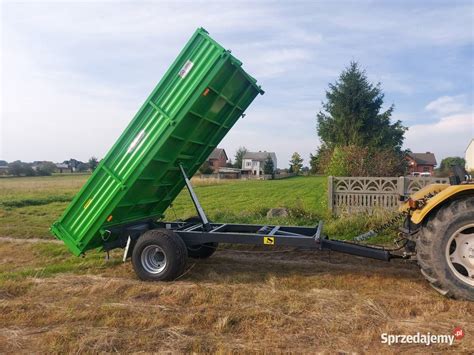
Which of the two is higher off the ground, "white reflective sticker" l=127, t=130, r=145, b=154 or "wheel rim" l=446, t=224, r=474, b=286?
"white reflective sticker" l=127, t=130, r=145, b=154

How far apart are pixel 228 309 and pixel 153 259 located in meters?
1.93

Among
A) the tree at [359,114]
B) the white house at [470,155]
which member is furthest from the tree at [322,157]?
the white house at [470,155]

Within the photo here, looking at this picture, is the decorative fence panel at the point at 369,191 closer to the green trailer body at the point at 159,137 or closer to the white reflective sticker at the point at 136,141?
the green trailer body at the point at 159,137

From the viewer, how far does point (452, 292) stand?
482cm

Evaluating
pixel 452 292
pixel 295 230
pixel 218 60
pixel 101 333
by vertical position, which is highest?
pixel 218 60

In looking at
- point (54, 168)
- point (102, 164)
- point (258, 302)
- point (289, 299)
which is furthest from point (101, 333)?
point (54, 168)

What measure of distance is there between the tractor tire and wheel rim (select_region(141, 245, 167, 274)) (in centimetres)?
363

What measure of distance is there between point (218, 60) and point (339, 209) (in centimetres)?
722

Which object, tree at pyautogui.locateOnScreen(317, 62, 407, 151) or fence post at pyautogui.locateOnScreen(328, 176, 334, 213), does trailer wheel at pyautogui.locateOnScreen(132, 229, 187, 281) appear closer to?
fence post at pyautogui.locateOnScreen(328, 176, 334, 213)

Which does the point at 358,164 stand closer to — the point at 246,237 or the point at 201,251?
the point at 201,251

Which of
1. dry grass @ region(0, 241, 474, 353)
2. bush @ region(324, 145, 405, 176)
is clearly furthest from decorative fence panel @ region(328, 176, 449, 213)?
dry grass @ region(0, 241, 474, 353)

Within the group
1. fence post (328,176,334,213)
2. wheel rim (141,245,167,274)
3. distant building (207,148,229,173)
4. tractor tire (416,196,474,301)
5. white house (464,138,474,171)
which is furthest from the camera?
distant building (207,148,229,173)

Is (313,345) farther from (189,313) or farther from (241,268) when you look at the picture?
(241,268)

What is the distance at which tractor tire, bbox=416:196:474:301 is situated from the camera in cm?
483
